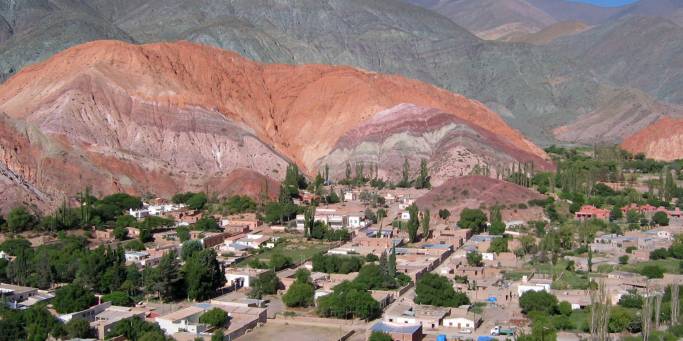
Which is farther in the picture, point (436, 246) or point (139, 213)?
point (139, 213)

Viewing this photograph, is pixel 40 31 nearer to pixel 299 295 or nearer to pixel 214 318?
pixel 299 295

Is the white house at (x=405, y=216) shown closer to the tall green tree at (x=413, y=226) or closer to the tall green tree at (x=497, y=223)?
the tall green tree at (x=497, y=223)

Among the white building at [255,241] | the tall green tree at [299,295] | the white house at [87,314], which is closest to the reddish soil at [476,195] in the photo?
the white building at [255,241]

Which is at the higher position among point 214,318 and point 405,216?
point 405,216

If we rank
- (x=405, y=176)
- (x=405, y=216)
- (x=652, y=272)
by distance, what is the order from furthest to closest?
(x=405, y=176) < (x=405, y=216) < (x=652, y=272)

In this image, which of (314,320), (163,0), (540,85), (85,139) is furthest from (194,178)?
(163,0)

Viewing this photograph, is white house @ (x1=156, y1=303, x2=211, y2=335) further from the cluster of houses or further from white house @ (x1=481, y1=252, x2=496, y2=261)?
the cluster of houses

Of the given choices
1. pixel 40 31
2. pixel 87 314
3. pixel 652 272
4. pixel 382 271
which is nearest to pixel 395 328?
pixel 382 271

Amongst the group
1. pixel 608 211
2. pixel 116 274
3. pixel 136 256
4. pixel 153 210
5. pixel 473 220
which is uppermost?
pixel 608 211
